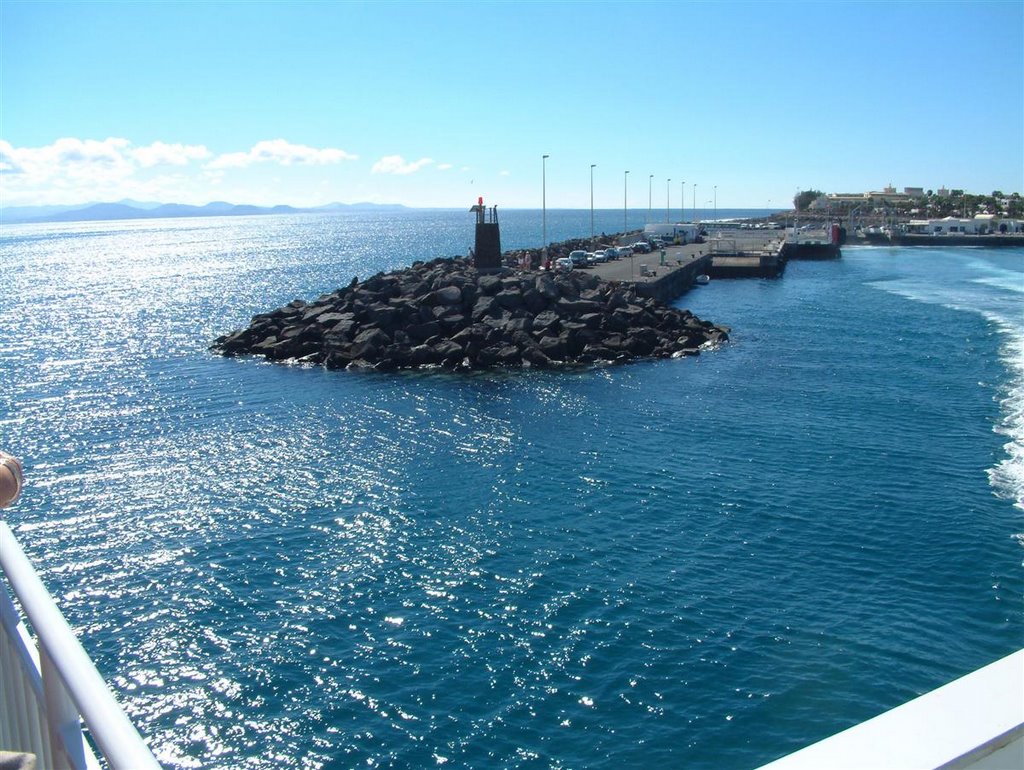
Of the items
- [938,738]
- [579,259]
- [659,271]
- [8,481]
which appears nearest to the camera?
[938,738]

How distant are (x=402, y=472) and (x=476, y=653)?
30.5 ft

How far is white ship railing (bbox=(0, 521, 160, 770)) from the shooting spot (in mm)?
2064

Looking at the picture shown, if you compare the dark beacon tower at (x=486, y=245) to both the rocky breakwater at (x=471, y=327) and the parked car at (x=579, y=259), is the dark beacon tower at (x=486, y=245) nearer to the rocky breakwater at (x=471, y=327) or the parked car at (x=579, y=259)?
the rocky breakwater at (x=471, y=327)

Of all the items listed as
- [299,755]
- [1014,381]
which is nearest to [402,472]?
[299,755]

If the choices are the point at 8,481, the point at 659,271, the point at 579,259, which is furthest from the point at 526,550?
the point at 579,259

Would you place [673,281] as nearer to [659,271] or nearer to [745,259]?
[659,271]

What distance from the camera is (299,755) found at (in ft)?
36.2

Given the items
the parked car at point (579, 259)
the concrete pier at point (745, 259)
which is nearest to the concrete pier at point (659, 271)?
the parked car at point (579, 259)

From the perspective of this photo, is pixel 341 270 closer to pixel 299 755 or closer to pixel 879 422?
pixel 879 422

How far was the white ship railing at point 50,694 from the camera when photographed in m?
2.06

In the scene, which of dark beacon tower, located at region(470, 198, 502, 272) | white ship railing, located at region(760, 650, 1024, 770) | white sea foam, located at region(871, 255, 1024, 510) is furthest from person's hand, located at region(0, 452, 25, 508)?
dark beacon tower, located at region(470, 198, 502, 272)

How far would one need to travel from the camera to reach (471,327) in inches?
1494

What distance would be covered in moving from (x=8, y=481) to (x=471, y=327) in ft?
115

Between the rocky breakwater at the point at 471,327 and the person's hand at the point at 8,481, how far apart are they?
3243 cm
